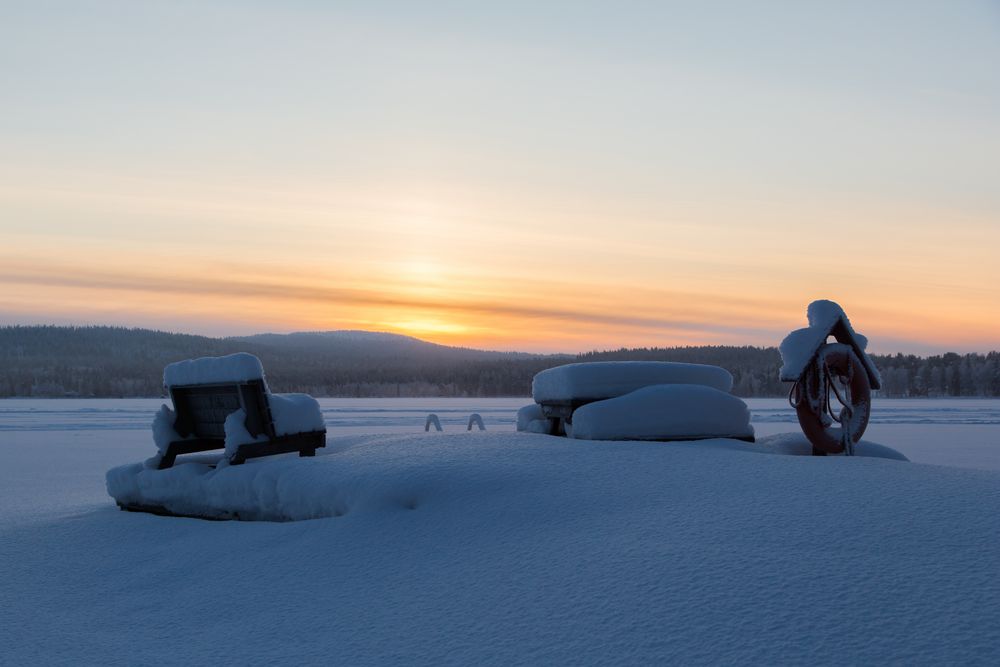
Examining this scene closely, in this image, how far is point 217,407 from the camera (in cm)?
905

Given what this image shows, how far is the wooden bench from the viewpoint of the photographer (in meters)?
8.57

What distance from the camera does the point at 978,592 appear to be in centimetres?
375

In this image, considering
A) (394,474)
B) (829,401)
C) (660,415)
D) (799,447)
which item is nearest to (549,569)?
(394,474)

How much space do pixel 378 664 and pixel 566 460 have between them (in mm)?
3306

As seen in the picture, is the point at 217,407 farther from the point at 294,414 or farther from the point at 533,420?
the point at 533,420

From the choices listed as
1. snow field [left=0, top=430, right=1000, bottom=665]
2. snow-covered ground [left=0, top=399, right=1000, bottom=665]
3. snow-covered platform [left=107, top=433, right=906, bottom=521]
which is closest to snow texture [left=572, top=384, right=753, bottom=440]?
snow-covered platform [left=107, top=433, right=906, bottom=521]

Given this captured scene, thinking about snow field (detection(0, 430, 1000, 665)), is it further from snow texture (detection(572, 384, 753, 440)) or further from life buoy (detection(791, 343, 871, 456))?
life buoy (detection(791, 343, 871, 456))

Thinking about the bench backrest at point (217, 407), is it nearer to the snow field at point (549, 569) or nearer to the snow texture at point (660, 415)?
the snow field at point (549, 569)

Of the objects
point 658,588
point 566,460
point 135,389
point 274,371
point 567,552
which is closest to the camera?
point 658,588

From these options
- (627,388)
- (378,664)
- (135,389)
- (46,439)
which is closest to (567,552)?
(378,664)

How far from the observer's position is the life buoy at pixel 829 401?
9.10 m

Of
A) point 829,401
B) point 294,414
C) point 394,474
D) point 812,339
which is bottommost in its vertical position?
point 394,474

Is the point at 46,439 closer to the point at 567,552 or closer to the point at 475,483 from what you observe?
the point at 475,483

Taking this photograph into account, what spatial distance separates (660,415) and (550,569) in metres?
4.70
